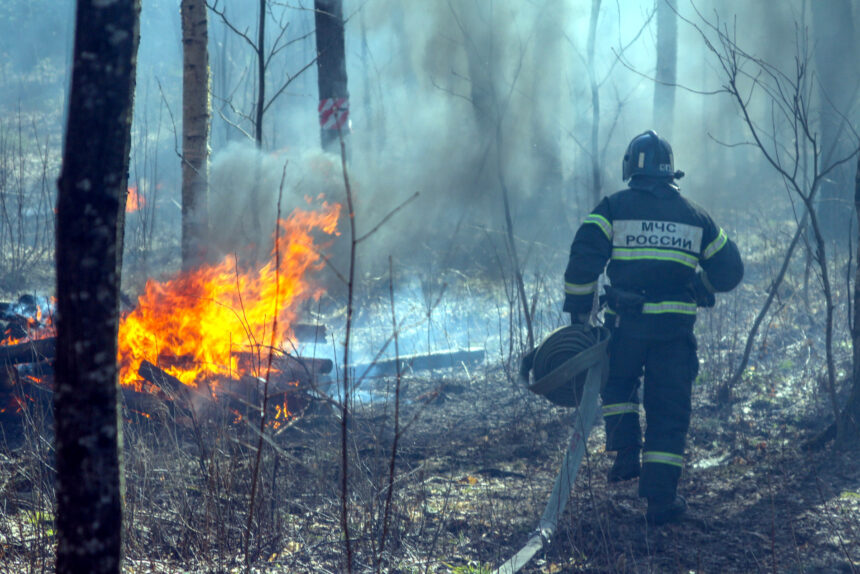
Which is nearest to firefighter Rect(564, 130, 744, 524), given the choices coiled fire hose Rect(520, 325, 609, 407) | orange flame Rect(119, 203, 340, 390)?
coiled fire hose Rect(520, 325, 609, 407)

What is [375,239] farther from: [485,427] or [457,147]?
[485,427]

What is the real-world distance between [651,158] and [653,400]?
1.48 metres

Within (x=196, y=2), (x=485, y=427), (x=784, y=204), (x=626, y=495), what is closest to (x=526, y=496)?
(x=626, y=495)

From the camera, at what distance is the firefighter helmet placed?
4488mm

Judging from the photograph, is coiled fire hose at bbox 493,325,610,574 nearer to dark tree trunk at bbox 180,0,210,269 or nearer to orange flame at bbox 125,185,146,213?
dark tree trunk at bbox 180,0,210,269

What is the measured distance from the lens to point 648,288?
440 centimetres

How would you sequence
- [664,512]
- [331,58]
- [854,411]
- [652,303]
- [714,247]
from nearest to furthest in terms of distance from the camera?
[664,512] → [652,303] → [714,247] → [854,411] → [331,58]

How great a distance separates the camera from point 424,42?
18.3m

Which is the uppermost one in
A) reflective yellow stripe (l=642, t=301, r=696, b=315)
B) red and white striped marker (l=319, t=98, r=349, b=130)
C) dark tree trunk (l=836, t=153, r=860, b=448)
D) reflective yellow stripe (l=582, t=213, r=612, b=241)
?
red and white striped marker (l=319, t=98, r=349, b=130)

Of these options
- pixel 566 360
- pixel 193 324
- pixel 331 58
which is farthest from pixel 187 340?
pixel 331 58

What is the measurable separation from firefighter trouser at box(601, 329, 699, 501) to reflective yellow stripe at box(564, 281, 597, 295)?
0.32 m

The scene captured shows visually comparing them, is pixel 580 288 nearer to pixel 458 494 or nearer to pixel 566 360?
pixel 566 360

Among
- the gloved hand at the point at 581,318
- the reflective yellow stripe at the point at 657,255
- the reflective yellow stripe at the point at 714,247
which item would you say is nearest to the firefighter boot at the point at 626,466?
the gloved hand at the point at 581,318

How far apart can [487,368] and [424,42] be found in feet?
41.4
